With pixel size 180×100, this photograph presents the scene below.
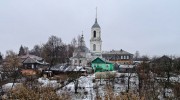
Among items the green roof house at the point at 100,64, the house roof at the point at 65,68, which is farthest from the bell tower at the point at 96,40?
the house roof at the point at 65,68

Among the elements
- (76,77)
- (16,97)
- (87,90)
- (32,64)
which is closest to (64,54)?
(32,64)

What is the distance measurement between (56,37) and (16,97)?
55401 mm

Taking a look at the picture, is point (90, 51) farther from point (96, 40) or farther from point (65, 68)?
point (65, 68)

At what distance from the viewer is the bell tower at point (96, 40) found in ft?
218

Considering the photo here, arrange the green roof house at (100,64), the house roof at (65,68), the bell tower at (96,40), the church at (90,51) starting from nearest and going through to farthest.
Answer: the house roof at (65,68) → the green roof house at (100,64) → the church at (90,51) → the bell tower at (96,40)

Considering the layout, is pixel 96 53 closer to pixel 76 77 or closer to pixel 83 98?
pixel 76 77

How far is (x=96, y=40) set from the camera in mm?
66250

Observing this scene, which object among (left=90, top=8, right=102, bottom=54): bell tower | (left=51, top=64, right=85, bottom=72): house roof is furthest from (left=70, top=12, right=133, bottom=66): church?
(left=51, top=64, right=85, bottom=72): house roof

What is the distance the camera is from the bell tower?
6634 cm

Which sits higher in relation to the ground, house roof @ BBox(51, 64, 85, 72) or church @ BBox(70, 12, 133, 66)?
church @ BBox(70, 12, 133, 66)

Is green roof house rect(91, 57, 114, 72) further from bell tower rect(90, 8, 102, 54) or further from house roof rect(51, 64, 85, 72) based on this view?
house roof rect(51, 64, 85, 72)

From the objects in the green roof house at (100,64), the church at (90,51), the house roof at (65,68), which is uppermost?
the church at (90,51)

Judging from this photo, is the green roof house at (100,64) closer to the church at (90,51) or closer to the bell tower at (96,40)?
the church at (90,51)

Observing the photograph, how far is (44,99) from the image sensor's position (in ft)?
36.4
